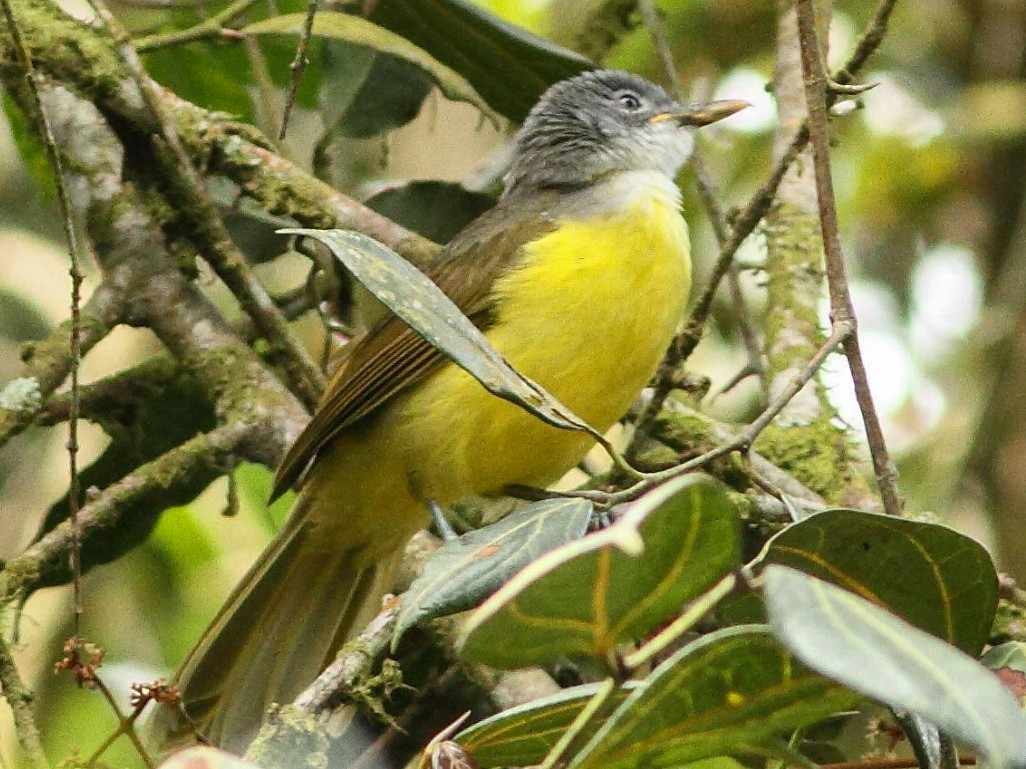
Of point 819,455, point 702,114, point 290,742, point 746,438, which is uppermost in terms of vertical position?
point 702,114

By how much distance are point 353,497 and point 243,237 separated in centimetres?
79

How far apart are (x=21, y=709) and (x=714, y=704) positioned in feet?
4.31

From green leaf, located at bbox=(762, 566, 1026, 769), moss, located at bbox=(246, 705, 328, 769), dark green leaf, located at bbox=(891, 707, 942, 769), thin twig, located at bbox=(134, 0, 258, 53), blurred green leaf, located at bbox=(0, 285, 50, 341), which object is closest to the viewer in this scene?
green leaf, located at bbox=(762, 566, 1026, 769)

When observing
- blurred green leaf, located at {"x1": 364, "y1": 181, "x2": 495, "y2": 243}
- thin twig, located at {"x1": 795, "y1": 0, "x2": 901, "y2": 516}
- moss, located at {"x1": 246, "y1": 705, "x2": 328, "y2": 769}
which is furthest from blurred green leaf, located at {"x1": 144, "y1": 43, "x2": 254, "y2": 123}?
thin twig, located at {"x1": 795, "y1": 0, "x2": 901, "y2": 516}

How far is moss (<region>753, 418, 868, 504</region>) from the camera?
331 cm

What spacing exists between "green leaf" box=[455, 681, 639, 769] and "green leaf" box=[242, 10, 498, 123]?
2090 millimetres

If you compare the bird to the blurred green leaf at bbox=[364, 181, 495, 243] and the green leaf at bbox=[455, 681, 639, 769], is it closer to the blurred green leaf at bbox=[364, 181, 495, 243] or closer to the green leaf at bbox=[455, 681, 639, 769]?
the blurred green leaf at bbox=[364, 181, 495, 243]

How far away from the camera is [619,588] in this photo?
1.41m

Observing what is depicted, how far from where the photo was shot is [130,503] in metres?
3.16

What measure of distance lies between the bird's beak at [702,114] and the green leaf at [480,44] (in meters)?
0.44

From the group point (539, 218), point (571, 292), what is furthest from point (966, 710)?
point (539, 218)

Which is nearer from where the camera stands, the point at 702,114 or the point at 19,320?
the point at 702,114

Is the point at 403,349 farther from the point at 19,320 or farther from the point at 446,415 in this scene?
the point at 19,320

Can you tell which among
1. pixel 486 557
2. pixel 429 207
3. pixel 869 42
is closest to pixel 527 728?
pixel 486 557
